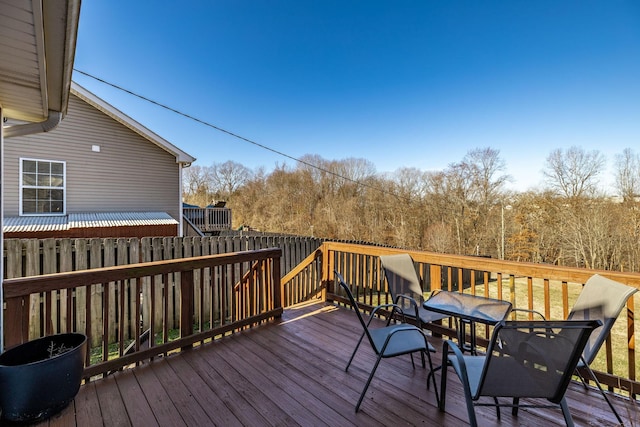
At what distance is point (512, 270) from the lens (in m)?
A: 2.66

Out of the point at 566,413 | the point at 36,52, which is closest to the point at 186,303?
the point at 36,52

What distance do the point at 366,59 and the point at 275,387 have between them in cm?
1187

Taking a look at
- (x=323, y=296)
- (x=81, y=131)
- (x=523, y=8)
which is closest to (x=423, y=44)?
(x=523, y=8)

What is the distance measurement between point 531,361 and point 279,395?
1.72 m

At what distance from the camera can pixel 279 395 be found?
7.16 feet

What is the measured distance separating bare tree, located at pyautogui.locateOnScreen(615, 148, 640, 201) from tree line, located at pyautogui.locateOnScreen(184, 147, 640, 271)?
0.11 feet

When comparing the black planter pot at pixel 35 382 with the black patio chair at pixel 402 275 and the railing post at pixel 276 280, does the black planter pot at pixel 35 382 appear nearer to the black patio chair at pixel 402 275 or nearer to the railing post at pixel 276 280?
the railing post at pixel 276 280

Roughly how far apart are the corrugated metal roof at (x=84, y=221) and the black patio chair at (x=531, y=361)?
9450mm

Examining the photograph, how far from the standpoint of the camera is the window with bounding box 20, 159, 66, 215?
24.7 feet

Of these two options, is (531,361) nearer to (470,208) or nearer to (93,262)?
(93,262)

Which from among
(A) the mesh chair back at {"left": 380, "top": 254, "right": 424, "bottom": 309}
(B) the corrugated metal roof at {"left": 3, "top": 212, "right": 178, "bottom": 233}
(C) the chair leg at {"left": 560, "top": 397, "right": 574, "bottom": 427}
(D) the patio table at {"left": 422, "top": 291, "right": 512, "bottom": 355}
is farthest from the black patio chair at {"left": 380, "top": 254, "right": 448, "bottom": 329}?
(B) the corrugated metal roof at {"left": 3, "top": 212, "right": 178, "bottom": 233}

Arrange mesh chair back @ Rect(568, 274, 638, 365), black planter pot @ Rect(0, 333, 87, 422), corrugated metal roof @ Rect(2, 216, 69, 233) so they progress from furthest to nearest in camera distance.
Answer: corrugated metal roof @ Rect(2, 216, 69, 233) < mesh chair back @ Rect(568, 274, 638, 365) < black planter pot @ Rect(0, 333, 87, 422)

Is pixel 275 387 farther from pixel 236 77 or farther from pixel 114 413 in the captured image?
pixel 236 77

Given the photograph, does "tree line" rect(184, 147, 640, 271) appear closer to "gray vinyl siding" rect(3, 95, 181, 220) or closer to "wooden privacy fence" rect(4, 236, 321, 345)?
"gray vinyl siding" rect(3, 95, 181, 220)
